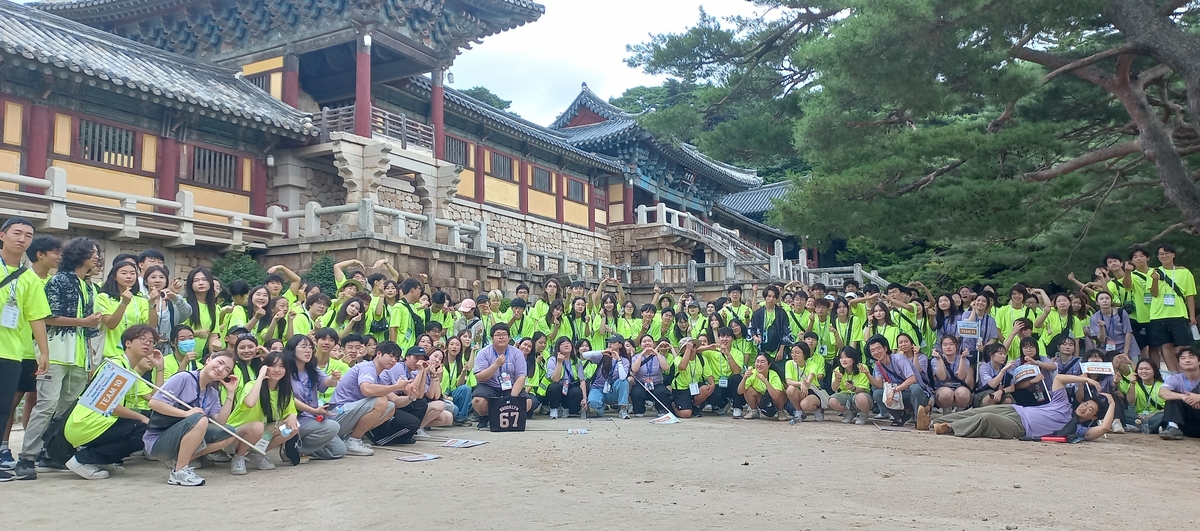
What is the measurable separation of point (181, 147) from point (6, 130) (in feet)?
9.13

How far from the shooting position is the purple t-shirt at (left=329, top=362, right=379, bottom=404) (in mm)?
7074

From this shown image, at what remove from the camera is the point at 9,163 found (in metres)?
Answer: 13.2

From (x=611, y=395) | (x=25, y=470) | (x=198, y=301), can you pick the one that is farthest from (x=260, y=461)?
(x=611, y=395)

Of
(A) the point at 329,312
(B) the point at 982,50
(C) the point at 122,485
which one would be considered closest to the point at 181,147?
(A) the point at 329,312

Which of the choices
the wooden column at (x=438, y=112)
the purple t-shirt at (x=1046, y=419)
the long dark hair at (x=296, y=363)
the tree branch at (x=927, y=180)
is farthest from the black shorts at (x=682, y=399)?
the wooden column at (x=438, y=112)

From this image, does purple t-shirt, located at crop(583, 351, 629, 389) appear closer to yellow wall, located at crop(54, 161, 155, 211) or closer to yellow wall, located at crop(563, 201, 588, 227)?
yellow wall, located at crop(54, 161, 155, 211)

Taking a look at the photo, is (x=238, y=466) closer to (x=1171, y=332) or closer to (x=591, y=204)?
(x=1171, y=332)

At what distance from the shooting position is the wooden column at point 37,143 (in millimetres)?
13344

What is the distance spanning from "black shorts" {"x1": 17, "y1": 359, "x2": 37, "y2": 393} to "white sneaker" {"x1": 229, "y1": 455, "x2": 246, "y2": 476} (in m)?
1.38

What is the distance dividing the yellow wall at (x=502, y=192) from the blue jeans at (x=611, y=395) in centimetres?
1290

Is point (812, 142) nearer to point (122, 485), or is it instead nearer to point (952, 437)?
point (952, 437)

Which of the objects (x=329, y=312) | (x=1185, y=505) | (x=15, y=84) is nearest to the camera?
(x=1185, y=505)

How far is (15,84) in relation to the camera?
13.2 m

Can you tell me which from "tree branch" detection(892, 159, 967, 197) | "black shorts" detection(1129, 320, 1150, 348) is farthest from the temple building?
"black shorts" detection(1129, 320, 1150, 348)
